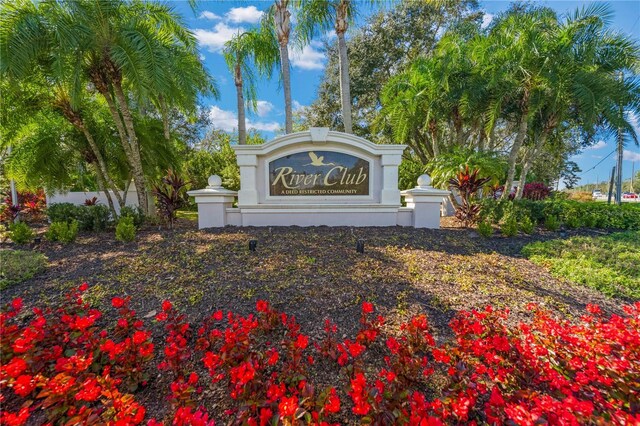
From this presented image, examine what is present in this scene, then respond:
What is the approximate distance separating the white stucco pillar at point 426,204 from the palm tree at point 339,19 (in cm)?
345

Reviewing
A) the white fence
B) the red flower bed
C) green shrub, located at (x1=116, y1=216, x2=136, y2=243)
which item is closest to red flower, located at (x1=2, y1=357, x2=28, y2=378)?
the red flower bed

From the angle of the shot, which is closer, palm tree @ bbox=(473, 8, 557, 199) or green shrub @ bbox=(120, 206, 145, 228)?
green shrub @ bbox=(120, 206, 145, 228)

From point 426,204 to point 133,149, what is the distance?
7.50 m

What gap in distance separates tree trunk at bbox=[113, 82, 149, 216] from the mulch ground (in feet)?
6.63

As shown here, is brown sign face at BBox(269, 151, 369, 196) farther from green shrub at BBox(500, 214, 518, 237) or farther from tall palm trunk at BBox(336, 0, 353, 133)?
green shrub at BBox(500, 214, 518, 237)

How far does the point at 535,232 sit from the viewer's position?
21.8 ft

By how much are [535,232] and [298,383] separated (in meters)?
7.15

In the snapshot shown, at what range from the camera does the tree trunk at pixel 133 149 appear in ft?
22.2

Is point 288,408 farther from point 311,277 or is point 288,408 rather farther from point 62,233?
point 62,233

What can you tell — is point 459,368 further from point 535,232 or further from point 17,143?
point 17,143

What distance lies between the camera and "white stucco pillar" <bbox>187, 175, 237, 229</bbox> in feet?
21.3

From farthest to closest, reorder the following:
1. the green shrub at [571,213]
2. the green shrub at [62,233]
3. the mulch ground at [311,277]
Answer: the green shrub at [571,213] → the green shrub at [62,233] → the mulch ground at [311,277]

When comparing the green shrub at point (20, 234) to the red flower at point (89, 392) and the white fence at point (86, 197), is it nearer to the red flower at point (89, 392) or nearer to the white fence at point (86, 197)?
the white fence at point (86, 197)

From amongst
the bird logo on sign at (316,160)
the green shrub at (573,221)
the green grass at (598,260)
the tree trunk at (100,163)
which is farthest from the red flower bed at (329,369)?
the tree trunk at (100,163)
